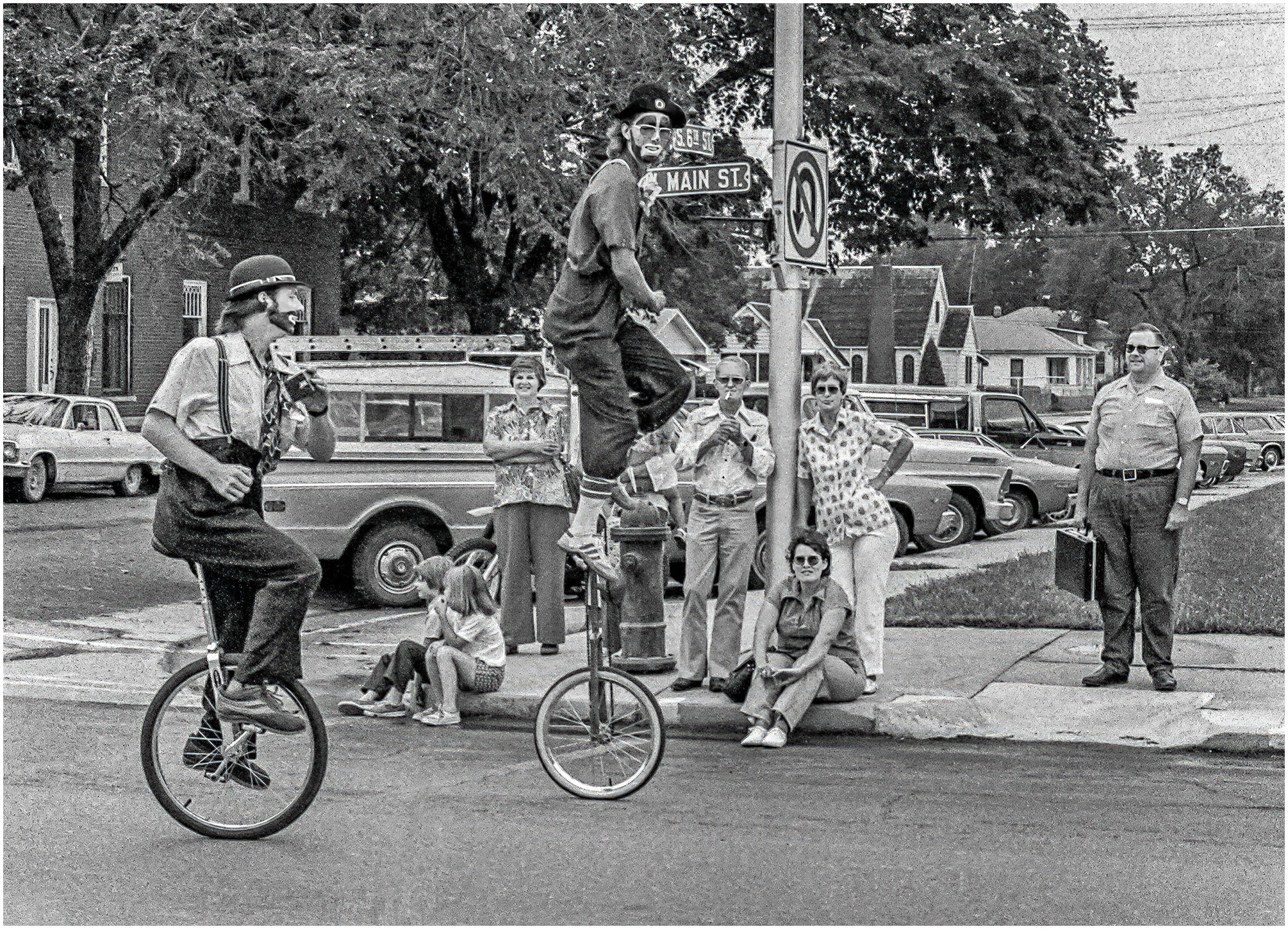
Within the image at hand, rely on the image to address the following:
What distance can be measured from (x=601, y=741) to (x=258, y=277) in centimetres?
245

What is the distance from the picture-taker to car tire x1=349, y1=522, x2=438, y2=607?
48.1 ft

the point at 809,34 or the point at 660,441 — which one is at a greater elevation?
the point at 809,34

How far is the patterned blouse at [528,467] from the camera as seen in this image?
11.5m

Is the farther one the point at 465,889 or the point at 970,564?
the point at 970,564

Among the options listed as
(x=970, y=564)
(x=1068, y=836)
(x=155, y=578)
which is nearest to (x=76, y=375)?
(x=155, y=578)

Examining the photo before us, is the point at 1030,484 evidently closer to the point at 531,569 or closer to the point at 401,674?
the point at 531,569

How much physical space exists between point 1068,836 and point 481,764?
9.68ft

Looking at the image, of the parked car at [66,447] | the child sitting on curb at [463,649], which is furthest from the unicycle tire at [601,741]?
the parked car at [66,447]

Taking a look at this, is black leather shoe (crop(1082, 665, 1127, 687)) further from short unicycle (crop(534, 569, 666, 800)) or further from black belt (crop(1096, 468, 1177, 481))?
short unicycle (crop(534, 569, 666, 800))

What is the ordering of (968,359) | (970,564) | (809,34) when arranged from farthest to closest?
(968,359) → (809,34) → (970,564)

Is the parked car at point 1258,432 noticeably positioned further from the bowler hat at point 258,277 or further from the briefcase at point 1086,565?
the bowler hat at point 258,277

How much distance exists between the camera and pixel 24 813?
674 centimetres

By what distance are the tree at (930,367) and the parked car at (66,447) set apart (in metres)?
49.0

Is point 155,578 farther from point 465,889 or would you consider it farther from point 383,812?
point 465,889
